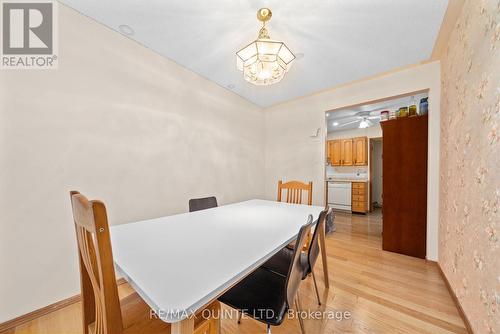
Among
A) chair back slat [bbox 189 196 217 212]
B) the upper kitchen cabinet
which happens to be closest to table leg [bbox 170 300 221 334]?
chair back slat [bbox 189 196 217 212]

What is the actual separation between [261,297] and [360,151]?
489cm

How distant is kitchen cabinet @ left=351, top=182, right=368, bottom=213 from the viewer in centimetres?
446

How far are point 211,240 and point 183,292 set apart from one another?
40 cm

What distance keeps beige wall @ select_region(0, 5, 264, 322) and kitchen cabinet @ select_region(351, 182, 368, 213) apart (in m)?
3.85

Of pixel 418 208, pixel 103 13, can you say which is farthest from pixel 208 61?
pixel 418 208

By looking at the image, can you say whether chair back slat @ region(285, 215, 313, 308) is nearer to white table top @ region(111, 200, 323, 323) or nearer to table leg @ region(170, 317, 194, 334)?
white table top @ region(111, 200, 323, 323)

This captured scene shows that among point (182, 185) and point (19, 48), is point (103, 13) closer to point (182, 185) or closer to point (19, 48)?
point (19, 48)

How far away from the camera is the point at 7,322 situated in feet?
4.03

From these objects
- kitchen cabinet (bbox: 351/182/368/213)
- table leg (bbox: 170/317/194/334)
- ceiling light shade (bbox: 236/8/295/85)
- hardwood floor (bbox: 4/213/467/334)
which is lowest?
hardwood floor (bbox: 4/213/467/334)

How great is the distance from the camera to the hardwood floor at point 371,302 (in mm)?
1264

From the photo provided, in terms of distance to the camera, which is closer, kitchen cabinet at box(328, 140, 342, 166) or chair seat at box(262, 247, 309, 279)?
chair seat at box(262, 247, 309, 279)

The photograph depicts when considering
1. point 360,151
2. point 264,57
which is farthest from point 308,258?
point 360,151

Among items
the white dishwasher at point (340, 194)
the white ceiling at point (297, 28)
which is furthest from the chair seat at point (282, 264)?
the white dishwasher at point (340, 194)

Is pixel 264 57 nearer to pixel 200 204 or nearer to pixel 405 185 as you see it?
pixel 200 204
